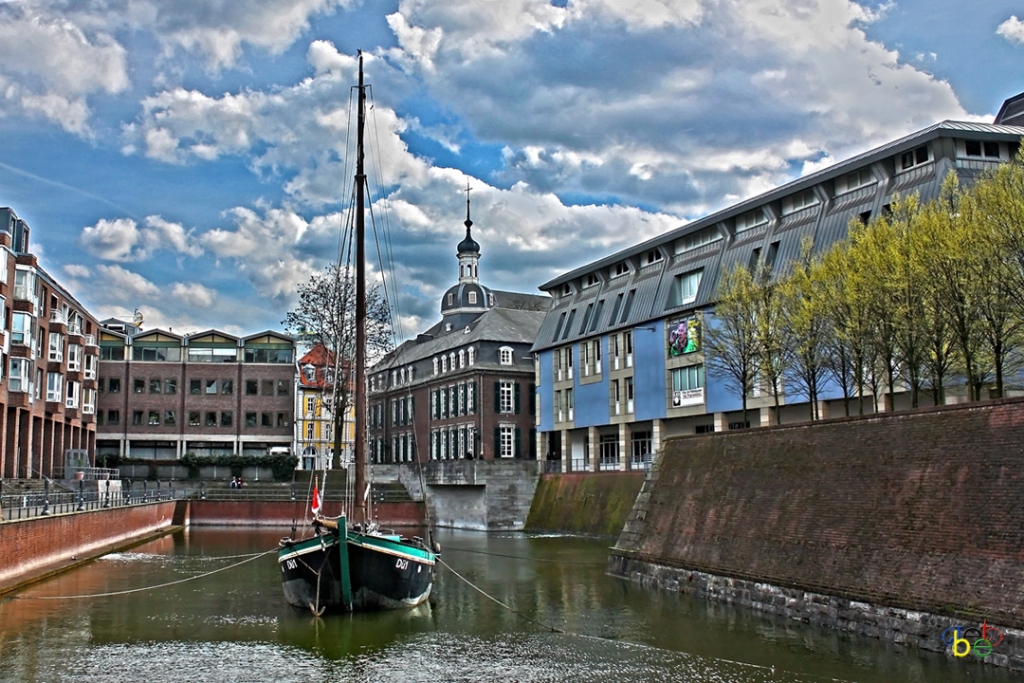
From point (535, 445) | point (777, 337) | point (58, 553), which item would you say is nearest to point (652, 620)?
point (777, 337)

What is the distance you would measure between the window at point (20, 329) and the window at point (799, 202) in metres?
40.7

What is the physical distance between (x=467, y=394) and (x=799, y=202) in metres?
34.7

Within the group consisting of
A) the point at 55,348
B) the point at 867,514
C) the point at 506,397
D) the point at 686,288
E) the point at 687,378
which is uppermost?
the point at 686,288

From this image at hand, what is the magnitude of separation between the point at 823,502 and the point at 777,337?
1633 cm

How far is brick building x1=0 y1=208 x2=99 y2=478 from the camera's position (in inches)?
2130

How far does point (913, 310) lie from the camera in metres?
29.9

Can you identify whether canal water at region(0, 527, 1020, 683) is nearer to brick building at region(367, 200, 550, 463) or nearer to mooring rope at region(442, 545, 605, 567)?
mooring rope at region(442, 545, 605, 567)

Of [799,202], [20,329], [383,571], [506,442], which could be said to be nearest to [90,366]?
[20,329]

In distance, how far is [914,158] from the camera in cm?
4297

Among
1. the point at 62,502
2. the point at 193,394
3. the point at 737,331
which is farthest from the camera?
the point at 193,394

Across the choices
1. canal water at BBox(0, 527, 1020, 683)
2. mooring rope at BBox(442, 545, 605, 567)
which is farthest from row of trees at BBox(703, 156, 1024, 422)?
mooring rope at BBox(442, 545, 605, 567)

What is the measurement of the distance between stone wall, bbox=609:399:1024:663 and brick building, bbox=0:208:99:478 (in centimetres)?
3765

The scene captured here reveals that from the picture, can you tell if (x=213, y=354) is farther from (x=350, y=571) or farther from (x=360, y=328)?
(x=350, y=571)

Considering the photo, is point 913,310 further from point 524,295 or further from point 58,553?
point 524,295
